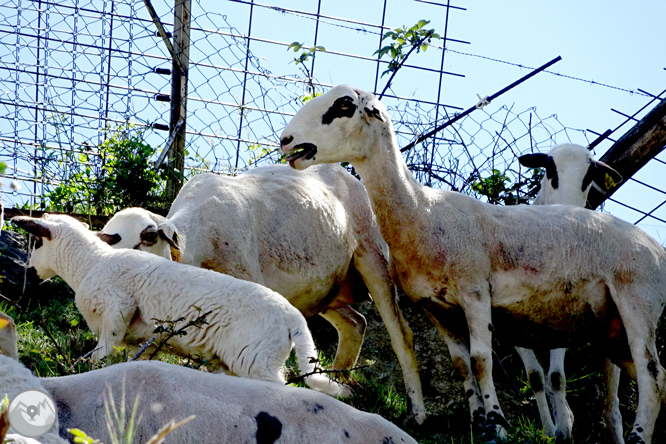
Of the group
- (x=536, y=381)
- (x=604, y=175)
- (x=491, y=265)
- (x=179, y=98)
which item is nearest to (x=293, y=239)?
(x=491, y=265)

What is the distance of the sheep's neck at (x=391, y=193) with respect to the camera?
5301 millimetres

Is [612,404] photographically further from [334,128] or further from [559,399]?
[334,128]

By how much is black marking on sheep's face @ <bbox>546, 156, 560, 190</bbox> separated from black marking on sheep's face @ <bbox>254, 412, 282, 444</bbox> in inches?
184

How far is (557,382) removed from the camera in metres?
5.80

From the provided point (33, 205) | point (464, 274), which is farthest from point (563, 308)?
point (33, 205)

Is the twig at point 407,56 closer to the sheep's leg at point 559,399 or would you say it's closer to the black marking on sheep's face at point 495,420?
the sheep's leg at point 559,399

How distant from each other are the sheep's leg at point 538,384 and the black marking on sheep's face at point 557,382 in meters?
0.07

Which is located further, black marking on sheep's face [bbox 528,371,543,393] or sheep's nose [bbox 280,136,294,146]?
black marking on sheep's face [bbox 528,371,543,393]

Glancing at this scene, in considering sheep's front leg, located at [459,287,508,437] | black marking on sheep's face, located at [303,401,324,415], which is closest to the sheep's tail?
black marking on sheep's face, located at [303,401,324,415]

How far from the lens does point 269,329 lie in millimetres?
3895

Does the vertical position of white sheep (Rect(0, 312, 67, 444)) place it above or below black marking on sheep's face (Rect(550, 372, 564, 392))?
above

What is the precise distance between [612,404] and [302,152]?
2.69 m

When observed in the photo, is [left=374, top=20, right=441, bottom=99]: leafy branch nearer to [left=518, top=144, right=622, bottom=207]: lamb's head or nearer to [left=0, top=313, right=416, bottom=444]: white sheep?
[left=518, top=144, right=622, bottom=207]: lamb's head

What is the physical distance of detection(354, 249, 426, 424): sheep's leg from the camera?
5836mm
